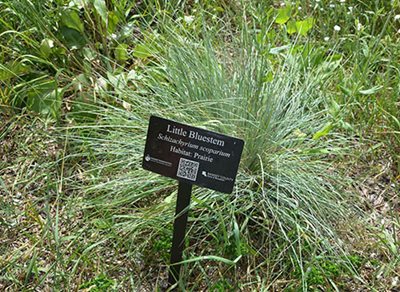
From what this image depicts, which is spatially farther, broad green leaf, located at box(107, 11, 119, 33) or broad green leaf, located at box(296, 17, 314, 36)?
broad green leaf, located at box(107, 11, 119, 33)

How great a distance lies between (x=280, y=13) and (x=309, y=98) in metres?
0.44

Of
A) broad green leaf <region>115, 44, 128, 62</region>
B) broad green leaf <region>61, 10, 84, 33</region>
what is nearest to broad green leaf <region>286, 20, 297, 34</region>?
broad green leaf <region>115, 44, 128, 62</region>

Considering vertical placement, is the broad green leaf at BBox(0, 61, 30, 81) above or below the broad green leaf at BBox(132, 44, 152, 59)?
below

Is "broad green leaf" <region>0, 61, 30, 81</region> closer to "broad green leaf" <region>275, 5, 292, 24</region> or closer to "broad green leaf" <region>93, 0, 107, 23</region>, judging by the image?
"broad green leaf" <region>93, 0, 107, 23</region>

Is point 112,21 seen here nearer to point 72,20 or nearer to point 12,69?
point 72,20

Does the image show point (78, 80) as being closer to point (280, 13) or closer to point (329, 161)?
point (280, 13)

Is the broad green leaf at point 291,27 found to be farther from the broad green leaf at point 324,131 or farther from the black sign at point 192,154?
the black sign at point 192,154

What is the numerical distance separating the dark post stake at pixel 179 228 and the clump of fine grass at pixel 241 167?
0.21 ft

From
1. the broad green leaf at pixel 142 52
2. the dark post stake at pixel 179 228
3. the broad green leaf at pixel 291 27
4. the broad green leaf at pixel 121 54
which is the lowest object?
the dark post stake at pixel 179 228

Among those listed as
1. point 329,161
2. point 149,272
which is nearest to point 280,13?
point 329,161

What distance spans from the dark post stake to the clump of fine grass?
0.06 m

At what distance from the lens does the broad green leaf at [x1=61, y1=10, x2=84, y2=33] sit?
9.21 feet

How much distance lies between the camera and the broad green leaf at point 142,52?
2658 millimetres

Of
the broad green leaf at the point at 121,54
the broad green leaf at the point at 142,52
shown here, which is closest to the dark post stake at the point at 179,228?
the broad green leaf at the point at 142,52
